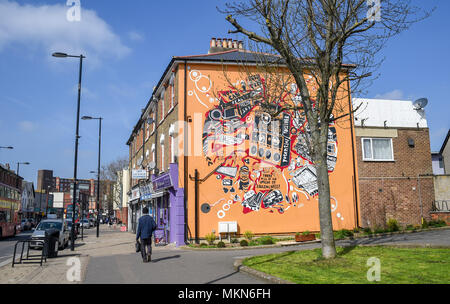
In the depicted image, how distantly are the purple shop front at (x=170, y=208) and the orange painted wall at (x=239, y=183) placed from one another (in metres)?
0.43

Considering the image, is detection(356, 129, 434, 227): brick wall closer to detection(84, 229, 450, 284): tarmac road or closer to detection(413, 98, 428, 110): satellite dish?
detection(413, 98, 428, 110): satellite dish

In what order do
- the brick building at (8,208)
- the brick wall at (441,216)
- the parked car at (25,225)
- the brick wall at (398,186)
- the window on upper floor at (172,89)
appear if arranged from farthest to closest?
the parked car at (25,225) → the brick building at (8,208) → the brick wall at (398,186) → the brick wall at (441,216) → the window on upper floor at (172,89)

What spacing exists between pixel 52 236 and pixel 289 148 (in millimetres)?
11597

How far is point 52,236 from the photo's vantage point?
15.7m

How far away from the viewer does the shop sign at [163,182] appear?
18822 millimetres

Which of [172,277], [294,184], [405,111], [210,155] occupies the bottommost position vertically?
[172,277]

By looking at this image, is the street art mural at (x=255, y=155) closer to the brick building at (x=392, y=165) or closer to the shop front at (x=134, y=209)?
the brick building at (x=392, y=165)

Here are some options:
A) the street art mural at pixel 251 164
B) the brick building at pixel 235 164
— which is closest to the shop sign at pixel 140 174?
the brick building at pixel 235 164

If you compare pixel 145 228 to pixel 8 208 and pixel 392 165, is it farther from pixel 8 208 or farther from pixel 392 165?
pixel 8 208

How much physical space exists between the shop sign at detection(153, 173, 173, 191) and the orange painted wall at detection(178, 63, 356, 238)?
0.92m

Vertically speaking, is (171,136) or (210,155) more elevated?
(171,136)
